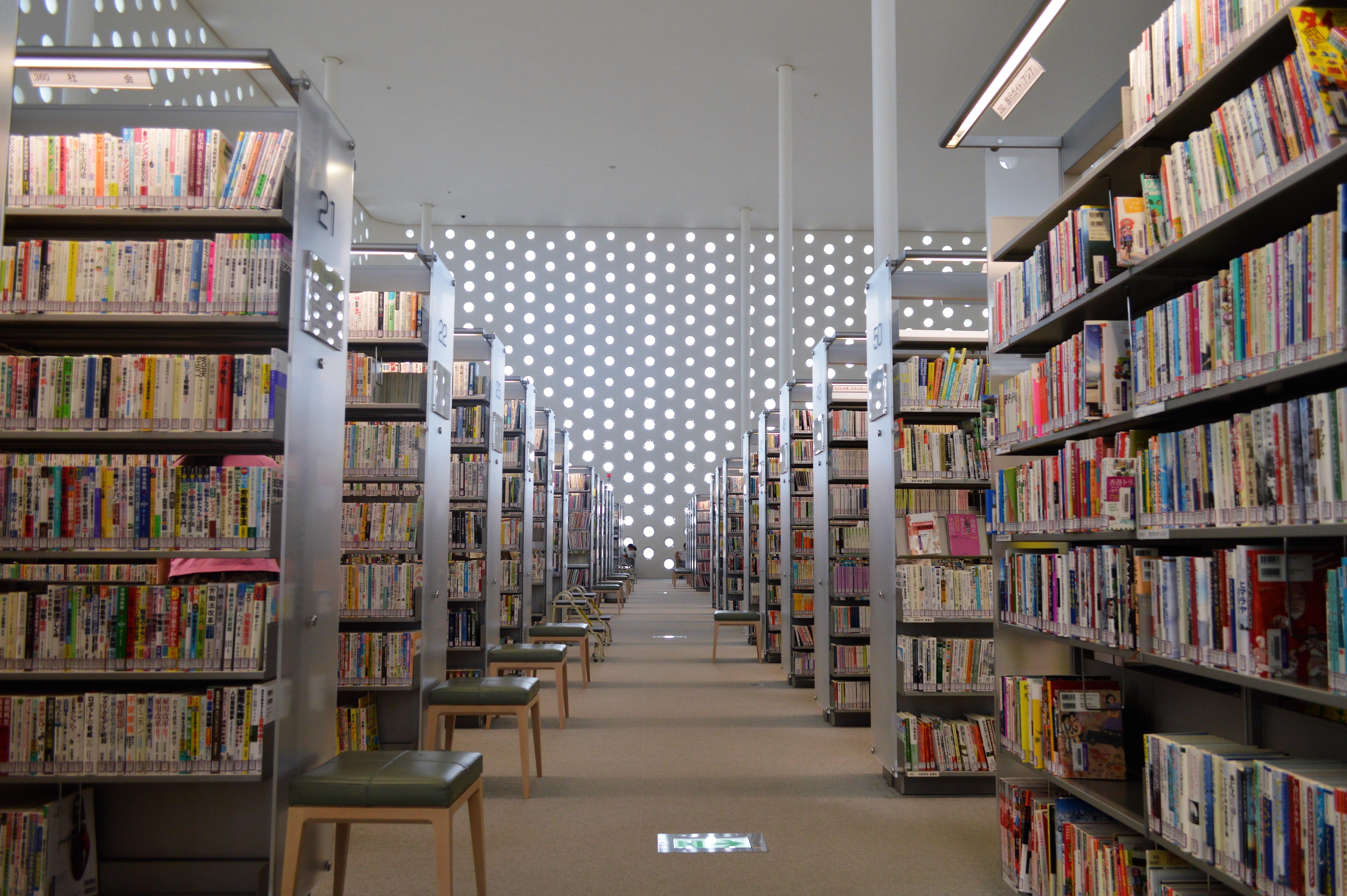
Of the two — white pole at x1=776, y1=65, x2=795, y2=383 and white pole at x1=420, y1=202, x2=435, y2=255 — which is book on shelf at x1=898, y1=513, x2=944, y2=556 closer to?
white pole at x1=776, y1=65, x2=795, y2=383

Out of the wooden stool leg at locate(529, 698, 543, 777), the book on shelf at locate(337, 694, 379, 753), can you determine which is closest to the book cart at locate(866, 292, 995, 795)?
the wooden stool leg at locate(529, 698, 543, 777)

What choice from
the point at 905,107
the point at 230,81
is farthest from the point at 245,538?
the point at 905,107

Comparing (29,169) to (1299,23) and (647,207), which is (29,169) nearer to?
(1299,23)

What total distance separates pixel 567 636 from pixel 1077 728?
5.04m

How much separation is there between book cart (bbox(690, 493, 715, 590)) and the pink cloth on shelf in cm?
1497

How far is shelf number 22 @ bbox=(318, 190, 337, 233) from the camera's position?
3430 mm

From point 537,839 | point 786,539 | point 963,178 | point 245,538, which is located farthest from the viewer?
point 963,178

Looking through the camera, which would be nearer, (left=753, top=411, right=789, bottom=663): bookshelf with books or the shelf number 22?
the shelf number 22

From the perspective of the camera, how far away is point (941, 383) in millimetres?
5055

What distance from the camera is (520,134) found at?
601 inches

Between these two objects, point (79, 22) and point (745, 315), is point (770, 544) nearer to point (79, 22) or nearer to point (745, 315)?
point (79, 22)

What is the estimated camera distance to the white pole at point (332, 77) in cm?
1279

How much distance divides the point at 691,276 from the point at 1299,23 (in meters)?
18.8

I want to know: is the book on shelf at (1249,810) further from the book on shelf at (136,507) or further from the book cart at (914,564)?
the book on shelf at (136,507)
